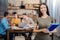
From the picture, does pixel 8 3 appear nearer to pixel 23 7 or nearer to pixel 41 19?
pixel 23 7

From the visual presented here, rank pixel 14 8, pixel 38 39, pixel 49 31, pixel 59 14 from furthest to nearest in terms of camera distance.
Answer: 1. pixel 14 8
2. pixel 59 14
3. pixel 38 39
4. pixel 49 31

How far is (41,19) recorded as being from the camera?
2418 mm

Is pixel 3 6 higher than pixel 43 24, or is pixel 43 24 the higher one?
pixel 3 6

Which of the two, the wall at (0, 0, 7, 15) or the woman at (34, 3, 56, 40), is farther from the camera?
the wall at (0, 0, 7, 15)

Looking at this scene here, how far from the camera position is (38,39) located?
2.43m

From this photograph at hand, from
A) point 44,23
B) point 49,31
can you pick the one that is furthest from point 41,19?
point 49,31

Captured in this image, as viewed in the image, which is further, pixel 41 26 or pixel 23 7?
pixel 23 7

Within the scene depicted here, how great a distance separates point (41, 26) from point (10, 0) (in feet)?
12.2

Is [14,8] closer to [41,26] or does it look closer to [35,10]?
[35,10]

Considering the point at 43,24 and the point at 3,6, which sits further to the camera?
the point at 3,6

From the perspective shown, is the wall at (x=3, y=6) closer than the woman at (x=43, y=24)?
No

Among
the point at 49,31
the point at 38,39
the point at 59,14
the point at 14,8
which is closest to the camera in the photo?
the point at 49,31

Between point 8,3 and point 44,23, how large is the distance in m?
3.70

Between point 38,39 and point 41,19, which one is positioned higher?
point 41,19
